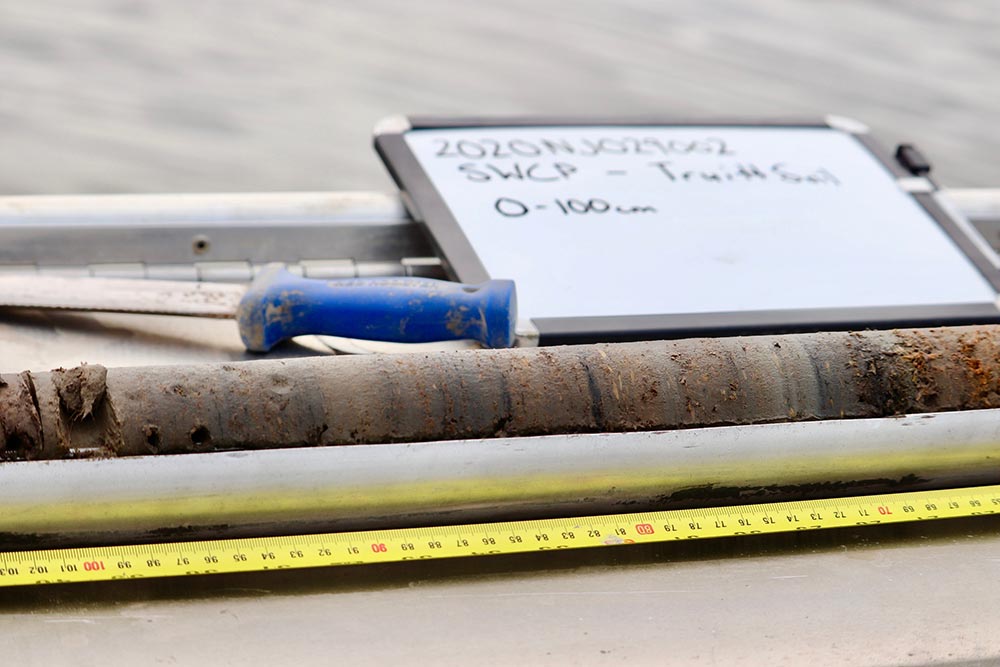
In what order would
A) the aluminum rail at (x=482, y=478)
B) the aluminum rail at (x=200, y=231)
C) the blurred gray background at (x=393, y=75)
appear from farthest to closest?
the blurred gray background at (x=393, y=75), the aluminum rail at (x=200, y=231), the aluminum rail at (x=482, y=478)

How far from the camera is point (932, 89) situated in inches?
85.7

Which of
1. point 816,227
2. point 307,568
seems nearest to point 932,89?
point 816,227

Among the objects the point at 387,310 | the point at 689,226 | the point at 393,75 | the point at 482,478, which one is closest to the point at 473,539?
the point at 482,478

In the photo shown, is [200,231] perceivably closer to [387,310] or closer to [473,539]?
[387,310]

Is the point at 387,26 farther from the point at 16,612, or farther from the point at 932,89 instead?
the point at 16,612

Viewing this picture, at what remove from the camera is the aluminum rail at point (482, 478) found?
0.61 metres

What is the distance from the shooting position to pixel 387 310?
0.82 m

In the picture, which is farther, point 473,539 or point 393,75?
point 393,75

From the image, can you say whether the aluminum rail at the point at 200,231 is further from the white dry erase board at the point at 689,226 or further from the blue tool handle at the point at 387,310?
the blue tool handle at the point at 387,310

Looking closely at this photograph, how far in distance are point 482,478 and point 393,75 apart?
63.5 inches

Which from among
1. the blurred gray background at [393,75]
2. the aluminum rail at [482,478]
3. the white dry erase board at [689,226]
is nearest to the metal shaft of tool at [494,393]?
the aluminum rail at [482,478]

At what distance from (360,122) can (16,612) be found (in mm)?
1526

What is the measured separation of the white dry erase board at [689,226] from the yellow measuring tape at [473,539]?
0.20 meters

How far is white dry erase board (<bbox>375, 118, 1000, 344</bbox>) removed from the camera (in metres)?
0.92
